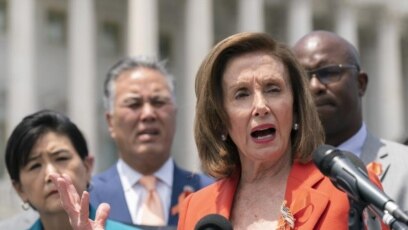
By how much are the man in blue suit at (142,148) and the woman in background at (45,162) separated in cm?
120

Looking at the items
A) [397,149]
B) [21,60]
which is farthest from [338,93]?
[21,60]

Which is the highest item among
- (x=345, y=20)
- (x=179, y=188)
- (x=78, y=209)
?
(x=78, y=209)

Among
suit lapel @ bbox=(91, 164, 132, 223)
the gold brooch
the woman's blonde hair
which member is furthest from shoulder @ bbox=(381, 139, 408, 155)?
suit lapel @ bbox=(91, 164, 132, 223)

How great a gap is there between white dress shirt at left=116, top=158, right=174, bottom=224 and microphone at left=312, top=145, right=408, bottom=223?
374 centimetres

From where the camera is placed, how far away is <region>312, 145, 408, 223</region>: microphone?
2.82 meters

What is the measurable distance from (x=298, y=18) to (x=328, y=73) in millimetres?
37891

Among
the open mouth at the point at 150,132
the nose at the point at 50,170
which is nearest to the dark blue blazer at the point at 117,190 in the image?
the open mouth at the point at 150,132

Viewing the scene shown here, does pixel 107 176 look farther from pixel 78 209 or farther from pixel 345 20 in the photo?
pixel 345 20

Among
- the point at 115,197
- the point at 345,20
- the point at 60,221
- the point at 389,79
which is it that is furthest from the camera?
the point at 389,79

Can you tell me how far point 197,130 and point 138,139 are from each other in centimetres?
268

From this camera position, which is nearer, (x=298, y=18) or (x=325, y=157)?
(x=325, y=157)

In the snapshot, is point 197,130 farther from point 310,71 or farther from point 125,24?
point 125,24

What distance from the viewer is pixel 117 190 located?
6.84 m

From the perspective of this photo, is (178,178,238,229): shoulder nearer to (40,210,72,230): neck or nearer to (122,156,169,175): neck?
(40,210,72,230): neck
